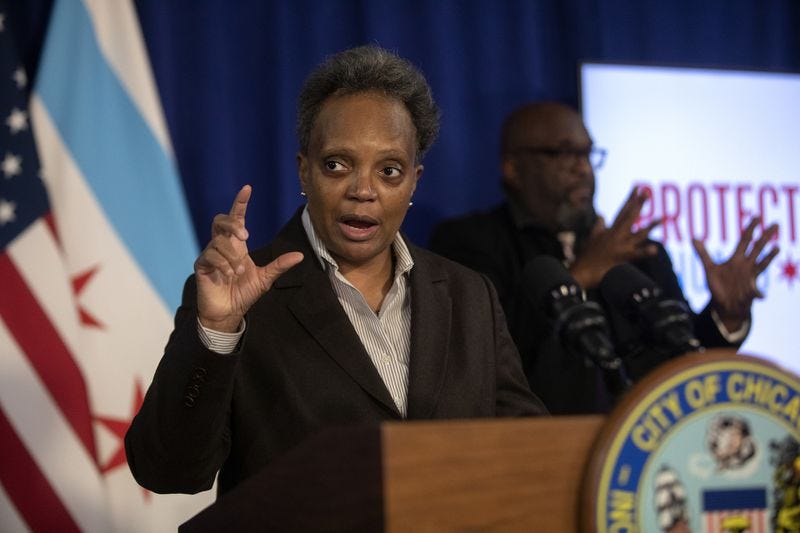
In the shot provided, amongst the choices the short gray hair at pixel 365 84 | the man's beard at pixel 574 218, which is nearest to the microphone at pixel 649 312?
the short gray hair at pixel 365 84

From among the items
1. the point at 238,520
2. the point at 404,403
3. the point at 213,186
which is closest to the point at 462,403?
the point at 404,403

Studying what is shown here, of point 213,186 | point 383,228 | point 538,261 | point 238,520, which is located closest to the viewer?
point 238,520

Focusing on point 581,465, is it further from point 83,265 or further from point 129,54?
point 129,54

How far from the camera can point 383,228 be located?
6.40ft

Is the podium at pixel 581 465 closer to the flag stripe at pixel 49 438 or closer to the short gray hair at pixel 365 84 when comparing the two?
the short gray hair at pixel 365 84

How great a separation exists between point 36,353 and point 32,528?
493 millimetres

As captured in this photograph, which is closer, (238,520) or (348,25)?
(238,520)

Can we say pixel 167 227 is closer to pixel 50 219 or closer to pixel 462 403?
pixel 50 219

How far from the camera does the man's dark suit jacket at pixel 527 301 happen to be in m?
3.07

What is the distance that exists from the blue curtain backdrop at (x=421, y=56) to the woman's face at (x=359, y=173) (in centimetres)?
176

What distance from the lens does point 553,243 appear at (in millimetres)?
3449

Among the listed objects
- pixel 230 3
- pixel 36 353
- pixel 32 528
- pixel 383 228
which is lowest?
pixel 32 528

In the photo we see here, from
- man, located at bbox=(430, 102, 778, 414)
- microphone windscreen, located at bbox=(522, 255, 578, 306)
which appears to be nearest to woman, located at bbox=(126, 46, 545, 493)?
microphone windscreen, located at bbox=(522, 255, 578, 306)

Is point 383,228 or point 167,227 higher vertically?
point 383,228
